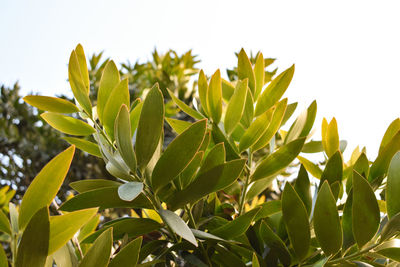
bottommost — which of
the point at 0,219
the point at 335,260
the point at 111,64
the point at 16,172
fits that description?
the point at 16,172

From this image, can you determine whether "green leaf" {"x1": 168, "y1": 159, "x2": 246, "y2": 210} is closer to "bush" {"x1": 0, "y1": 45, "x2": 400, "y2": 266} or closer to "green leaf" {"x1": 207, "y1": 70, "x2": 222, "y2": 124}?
"bush" {"x1": 0, "y1": 45, "x2": 400, "y2": 266}

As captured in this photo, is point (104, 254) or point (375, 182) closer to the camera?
point (104, 254)

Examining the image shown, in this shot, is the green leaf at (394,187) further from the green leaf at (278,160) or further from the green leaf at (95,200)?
the green leaf at (95,200)

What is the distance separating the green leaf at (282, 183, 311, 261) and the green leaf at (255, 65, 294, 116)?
0.61ft

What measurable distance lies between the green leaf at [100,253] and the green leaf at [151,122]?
94 millimetres

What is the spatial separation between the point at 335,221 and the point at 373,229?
0.04m

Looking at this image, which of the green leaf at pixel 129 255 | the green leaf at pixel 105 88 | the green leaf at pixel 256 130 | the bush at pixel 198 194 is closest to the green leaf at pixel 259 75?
the bush at pixel 198 194

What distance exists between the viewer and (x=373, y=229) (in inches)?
16.4

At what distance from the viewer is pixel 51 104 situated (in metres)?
0.53

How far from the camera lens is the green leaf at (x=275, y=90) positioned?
578 millimetres

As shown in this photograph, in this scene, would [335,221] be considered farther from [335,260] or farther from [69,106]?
[69,106]

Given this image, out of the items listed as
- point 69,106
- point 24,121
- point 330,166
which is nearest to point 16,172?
point 24,121

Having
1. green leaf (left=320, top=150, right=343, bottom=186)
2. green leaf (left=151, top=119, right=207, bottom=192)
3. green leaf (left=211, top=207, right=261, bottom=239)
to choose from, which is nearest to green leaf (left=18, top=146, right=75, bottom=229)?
green leaf (left=151, top=119, right=207, bottom=192)

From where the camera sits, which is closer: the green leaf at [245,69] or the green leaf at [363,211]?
the green leaf at [363,211]
